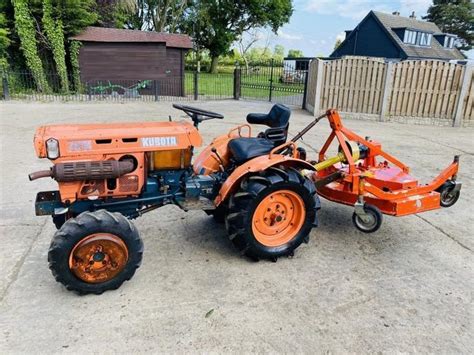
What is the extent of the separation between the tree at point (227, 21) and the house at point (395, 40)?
747 centimetres

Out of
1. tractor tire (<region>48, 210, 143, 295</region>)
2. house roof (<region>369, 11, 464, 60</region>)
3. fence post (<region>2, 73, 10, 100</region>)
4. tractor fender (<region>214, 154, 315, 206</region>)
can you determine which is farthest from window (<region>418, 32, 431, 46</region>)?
tractor tire (<region>48, 210, 143, 295</region>)

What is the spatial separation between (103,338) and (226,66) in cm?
4680

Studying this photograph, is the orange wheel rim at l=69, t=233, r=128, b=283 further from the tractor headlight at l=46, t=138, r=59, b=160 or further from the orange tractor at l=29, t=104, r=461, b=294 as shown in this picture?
the tractor headlight at l=46, t=138, r=59, b=160

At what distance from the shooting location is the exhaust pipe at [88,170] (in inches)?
105

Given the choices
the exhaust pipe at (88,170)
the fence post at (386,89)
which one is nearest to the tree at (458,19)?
the fence post at (386,89)

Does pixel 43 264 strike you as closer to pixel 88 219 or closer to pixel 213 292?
pixel 88 219

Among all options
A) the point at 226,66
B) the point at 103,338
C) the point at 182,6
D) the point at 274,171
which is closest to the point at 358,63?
the point at 274,171

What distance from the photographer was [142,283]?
2.94 m

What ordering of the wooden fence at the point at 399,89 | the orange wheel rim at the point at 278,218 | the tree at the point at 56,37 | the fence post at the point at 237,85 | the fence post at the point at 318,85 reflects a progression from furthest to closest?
the fence post at the point at 237,85 < the tree at the point at 56,37 < the fence post at the point at 318,85 < the wooden fence at the point at 399,89 < the orange wheel rim at the point at 278,218

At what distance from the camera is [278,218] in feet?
10.9

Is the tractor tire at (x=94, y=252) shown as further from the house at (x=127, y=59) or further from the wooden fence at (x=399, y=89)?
the house at (x=127, y=59)

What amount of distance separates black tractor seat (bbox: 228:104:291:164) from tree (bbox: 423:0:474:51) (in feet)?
154

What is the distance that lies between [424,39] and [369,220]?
3258 centimetres

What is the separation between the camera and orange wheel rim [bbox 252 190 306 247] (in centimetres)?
326
